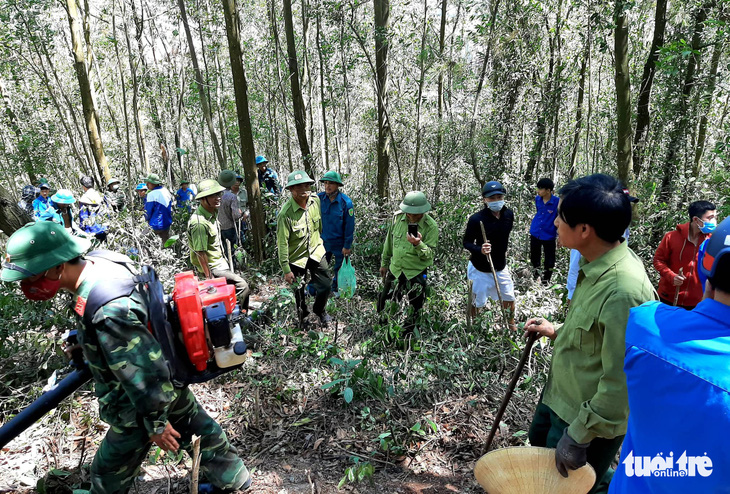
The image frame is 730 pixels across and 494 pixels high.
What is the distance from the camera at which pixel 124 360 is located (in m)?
2.08

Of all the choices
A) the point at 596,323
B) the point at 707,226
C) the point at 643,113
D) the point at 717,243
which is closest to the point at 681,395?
the point at 717,243

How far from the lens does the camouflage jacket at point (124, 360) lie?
2072 mm

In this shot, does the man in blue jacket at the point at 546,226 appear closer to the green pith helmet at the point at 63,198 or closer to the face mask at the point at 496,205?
the face mask at the point at 496,205

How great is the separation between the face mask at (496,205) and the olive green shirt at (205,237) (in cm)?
334

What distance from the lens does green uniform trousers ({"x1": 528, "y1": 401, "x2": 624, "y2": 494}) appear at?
2033 mm

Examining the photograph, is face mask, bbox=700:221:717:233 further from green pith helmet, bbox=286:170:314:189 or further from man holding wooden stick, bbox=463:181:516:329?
green pith helmet, bbox=286:170:314:189

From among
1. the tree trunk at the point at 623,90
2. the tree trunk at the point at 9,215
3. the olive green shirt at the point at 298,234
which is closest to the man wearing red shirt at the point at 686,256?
the tree trunk at the point at 623,90

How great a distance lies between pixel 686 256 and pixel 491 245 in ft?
6.34

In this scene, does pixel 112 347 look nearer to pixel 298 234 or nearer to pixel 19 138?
pixel 298 234

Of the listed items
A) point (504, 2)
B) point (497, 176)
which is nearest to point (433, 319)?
point (497, 176)

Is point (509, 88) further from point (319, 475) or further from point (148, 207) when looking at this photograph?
point (319, 475)

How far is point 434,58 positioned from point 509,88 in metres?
1.69

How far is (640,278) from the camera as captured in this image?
1830 mm

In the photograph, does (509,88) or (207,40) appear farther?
(207,40)
